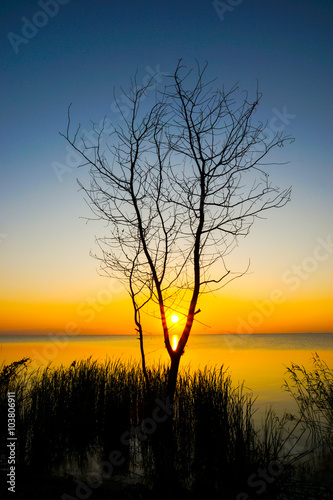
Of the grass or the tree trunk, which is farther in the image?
the grass

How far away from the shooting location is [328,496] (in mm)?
3928

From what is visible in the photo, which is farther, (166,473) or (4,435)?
(4,435)

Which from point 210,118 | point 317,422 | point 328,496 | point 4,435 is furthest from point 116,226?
point 317,422

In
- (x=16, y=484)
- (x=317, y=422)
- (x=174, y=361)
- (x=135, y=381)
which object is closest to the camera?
(x=16, y=484)

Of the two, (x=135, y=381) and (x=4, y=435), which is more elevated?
(x=135, y=381)

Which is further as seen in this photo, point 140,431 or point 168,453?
point 140,431

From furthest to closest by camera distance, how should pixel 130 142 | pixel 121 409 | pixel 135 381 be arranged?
pixel 135 381, pixel 121 409, pixel 130 142

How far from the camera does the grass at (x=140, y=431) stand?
13.9 feet

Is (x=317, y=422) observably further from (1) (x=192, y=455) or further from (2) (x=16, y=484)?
(2) (x=16, y=484)

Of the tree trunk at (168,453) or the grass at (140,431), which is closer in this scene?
the tree trunk at (168,453)

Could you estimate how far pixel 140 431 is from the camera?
5.59 m

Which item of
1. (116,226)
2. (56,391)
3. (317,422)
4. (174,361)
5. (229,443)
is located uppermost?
(116,226)

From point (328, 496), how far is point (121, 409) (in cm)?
310

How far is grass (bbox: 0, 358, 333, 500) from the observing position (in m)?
4.25
